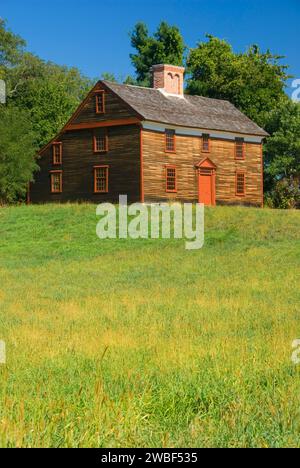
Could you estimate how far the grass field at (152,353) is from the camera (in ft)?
24.6

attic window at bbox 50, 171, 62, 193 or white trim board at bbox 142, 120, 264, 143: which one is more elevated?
white trim board at bbox 142, 120, 264, 143

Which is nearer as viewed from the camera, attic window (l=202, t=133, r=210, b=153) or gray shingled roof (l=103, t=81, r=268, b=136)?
gray shingled roof (l=103, t=81, r=268, b=136)

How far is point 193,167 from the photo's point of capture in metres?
53.6

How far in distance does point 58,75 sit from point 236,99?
925 inches

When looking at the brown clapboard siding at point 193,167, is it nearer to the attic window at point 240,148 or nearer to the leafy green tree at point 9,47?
the attic window at point 240,148

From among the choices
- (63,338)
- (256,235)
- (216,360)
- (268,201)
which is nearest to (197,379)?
(216,360)

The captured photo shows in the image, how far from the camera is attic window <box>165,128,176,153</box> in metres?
51.7

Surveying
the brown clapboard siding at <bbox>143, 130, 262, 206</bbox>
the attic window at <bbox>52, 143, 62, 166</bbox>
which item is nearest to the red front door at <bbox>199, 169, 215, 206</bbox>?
the brown clapboard siding at <bbox>143, 130, 262, 206</bbox>

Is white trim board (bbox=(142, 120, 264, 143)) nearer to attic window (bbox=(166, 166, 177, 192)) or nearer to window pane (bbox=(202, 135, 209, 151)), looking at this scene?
window pane (bbox=(202, 135, 209, 151))

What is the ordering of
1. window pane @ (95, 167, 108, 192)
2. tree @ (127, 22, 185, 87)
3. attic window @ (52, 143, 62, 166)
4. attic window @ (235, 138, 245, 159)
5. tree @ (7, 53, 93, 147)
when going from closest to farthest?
1. window pane @ (95, 167, 108, 192)
2. attic window @ (52, 143, 62, 166)
3. attic window @ (235, 138, 245, 159)
4. tree @ (7, 53, 93, 147)
5. tree @ (127, 22, 185, 87)

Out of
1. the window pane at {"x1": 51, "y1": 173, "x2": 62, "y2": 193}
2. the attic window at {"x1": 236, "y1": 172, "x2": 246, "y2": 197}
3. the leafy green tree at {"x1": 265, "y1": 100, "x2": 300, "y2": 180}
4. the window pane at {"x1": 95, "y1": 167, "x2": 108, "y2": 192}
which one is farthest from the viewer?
the leafy green tree at {"x1": 265, "y1": 100, "x2": 300, "y2": 180}

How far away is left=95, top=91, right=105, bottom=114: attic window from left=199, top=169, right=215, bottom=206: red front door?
8245mm

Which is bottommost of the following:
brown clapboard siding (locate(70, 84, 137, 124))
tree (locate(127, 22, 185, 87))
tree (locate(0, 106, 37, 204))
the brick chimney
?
tree (locate(0, 106, 37, 204))

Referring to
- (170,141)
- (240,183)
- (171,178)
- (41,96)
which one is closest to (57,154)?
(170,141)
